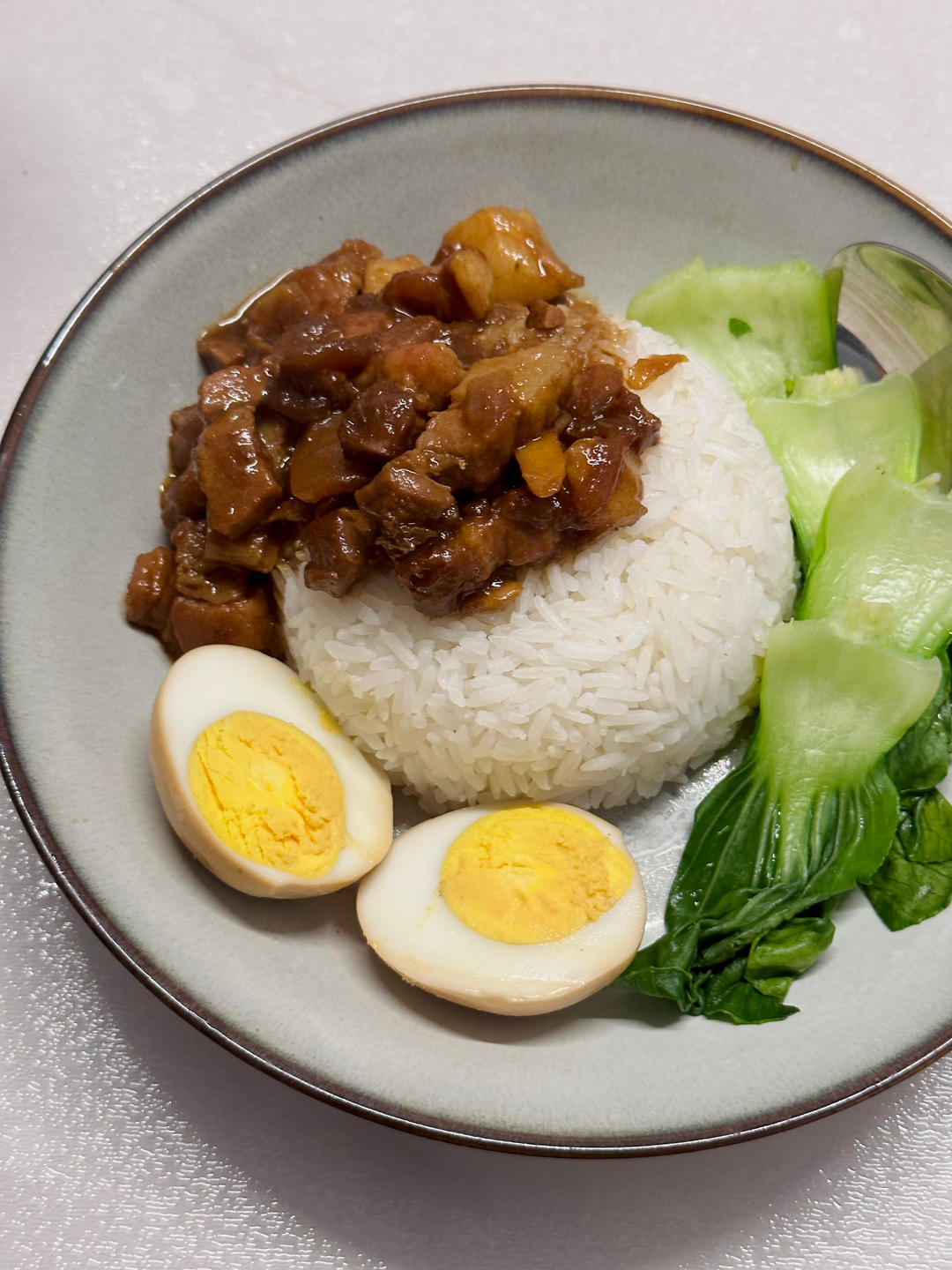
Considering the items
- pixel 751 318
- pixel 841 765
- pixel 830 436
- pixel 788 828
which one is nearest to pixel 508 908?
pixel 788 828

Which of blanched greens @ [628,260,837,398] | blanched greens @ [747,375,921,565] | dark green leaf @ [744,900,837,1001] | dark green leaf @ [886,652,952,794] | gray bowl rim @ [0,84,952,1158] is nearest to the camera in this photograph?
gray bowl rim @ [0,84,952,1158]

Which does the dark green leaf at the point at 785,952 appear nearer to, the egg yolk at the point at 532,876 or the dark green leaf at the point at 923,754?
the egg yolk at the point at 532,876

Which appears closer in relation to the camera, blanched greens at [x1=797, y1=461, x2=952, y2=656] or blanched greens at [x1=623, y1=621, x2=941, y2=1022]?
blanched greens at [x1=623, y1=621, x2=941, y2=1022]

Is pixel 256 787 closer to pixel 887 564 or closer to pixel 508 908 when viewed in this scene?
pixel 508 908

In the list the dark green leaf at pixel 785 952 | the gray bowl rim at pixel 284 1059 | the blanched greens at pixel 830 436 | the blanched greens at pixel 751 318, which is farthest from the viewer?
the blanched greens at pixel 751 318

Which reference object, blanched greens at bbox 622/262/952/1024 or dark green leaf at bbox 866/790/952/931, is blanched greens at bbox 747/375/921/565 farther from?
dark green leaf at bbox 866/790/952/931

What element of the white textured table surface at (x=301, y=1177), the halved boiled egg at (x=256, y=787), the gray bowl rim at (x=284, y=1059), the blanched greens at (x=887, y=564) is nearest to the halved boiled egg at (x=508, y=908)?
the halved boiled egg at (x=256, y=787)

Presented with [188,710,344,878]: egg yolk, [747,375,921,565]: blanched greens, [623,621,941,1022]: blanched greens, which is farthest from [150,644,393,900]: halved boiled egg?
[747,375,921,565]: blanched greens
